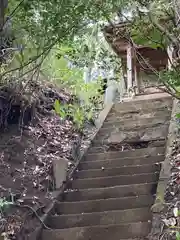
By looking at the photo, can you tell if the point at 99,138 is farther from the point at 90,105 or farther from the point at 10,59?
the point at 10,59

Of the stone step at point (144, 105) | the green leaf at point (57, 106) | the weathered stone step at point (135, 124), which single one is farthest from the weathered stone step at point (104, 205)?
the stone step at point (144, 105)

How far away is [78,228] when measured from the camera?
Result: 453 centimetres

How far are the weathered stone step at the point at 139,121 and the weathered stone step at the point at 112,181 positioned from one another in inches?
86.8

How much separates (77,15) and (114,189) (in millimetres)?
2247

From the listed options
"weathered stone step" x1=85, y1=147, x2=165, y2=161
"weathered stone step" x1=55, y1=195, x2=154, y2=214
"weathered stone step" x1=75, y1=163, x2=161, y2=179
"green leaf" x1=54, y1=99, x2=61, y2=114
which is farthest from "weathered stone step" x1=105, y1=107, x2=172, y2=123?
"weathered stone step" x1=55, y1=195, x2=154, y2=214

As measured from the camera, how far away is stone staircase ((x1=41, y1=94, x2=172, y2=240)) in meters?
4.47

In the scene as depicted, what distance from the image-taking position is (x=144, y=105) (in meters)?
8.46

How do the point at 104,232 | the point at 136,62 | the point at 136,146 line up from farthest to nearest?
1. the point at 136,62
2. the point at 136,146
3. the point at 104,232

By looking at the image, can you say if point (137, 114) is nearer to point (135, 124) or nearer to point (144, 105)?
point (144, 105)

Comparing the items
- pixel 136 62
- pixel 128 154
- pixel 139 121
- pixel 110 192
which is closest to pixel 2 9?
pixel 110 192

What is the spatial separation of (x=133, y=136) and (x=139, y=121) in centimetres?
69

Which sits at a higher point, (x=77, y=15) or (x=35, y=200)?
(x=77, y=15)

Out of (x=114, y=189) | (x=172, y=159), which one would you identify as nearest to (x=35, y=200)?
(x=114, y=189)

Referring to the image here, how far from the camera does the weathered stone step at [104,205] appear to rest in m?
4.81
